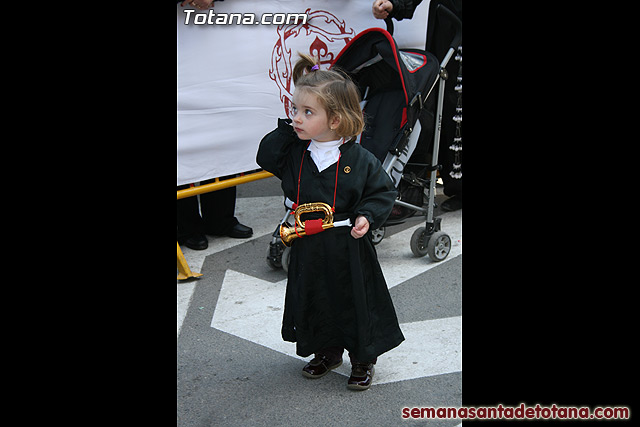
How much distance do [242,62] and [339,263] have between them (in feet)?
7.19

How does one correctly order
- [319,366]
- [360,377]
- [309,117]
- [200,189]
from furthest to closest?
[200,189], [319,366], [360,377], [309,117]

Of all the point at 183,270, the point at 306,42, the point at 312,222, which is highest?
the point at 306,42

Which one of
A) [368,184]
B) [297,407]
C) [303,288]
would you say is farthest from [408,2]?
[297,407]

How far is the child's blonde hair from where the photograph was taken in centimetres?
271

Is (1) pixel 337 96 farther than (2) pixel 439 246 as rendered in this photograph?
No

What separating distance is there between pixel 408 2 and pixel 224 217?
206 cm

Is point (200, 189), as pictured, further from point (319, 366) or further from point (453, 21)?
point (453, 21)

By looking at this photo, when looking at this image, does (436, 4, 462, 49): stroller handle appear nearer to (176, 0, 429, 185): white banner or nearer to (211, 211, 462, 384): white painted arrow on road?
(176, 0, 429, 185): white banner

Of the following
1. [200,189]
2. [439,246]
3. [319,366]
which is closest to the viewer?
[319,366]

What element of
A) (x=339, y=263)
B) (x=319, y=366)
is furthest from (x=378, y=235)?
(x=339, y=263)

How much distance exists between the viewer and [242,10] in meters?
4.41

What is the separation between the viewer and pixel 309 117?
2.71 meters

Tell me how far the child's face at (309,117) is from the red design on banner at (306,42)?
6.48 ft

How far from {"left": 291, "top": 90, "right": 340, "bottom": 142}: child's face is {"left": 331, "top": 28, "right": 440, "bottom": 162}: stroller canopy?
1250mm
